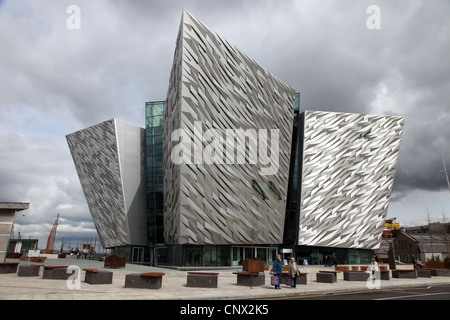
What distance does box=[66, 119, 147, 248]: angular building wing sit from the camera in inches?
1644

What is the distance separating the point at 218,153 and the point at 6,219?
19262 millimetres

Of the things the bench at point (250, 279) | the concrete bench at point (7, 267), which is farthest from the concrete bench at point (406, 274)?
the concrete bench at point (7, 267)

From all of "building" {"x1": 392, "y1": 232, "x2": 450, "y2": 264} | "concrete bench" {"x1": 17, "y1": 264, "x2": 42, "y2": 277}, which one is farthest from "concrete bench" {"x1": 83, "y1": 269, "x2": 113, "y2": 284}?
"building" {"x1": 392, "y1": 232, "x2": 450, "y2": 264}

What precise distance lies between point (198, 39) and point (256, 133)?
12.3 metres

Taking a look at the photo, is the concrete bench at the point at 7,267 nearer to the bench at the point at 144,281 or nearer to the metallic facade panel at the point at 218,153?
the bench at the point at 144,281

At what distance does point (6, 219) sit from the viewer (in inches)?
760

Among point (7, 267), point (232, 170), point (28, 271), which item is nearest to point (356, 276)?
point (232, 170)

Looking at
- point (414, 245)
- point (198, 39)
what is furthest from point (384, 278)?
point (414, 245)

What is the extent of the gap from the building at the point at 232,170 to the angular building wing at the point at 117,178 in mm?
153

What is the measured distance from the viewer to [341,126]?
1738 inches

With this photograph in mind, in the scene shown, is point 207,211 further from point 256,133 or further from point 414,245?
point 414,245

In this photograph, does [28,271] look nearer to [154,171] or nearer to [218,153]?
[218,153]

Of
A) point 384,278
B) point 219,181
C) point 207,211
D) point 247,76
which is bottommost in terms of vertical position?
point 384,278

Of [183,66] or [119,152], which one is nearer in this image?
[183,66]
